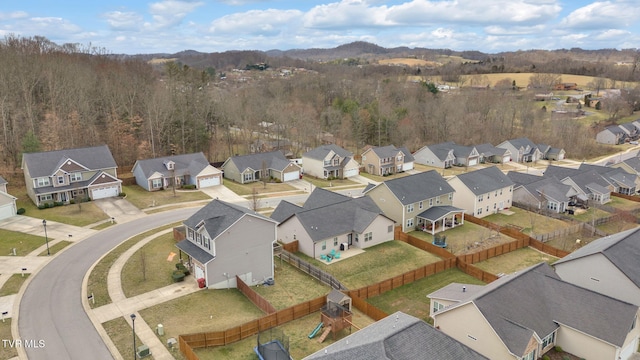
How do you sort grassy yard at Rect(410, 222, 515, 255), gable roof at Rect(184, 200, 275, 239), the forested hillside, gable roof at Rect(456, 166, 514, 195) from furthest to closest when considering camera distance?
the forested hillside, gable roof at Rect(456, 166, 514, 195), grassy yard at Rect(410, 222, 515, 255), gable roof at Rect(184, 200, 275, 239)

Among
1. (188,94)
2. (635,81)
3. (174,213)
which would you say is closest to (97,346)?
(174,213)

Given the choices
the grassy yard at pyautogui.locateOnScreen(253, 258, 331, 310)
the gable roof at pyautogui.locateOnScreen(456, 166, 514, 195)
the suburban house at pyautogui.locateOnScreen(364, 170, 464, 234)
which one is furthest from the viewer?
the gable roof at pyautogui.locateOnScreen(456, 166, 514, 195)

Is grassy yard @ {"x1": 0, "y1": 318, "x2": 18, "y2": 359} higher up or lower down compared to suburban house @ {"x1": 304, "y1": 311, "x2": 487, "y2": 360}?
lower down

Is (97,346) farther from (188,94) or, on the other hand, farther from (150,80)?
(150,80)

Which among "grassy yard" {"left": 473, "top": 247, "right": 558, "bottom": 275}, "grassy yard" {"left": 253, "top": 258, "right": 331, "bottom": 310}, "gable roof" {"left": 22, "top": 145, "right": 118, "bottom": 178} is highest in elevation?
"gable roof" {"left": 22, "top": 145, "right": 118, "bottom": 178}

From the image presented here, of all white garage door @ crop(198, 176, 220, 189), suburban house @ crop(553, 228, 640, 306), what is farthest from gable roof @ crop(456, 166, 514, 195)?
white garage door @ crop(198, 176, 220, 189)

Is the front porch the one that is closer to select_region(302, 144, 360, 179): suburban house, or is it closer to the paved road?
select_region(302, 144, 360, 179): suburban house

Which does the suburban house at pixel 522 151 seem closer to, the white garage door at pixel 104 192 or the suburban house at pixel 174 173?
the suburban house at pixel 174 173

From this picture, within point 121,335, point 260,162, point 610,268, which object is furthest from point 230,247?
point 260,162
